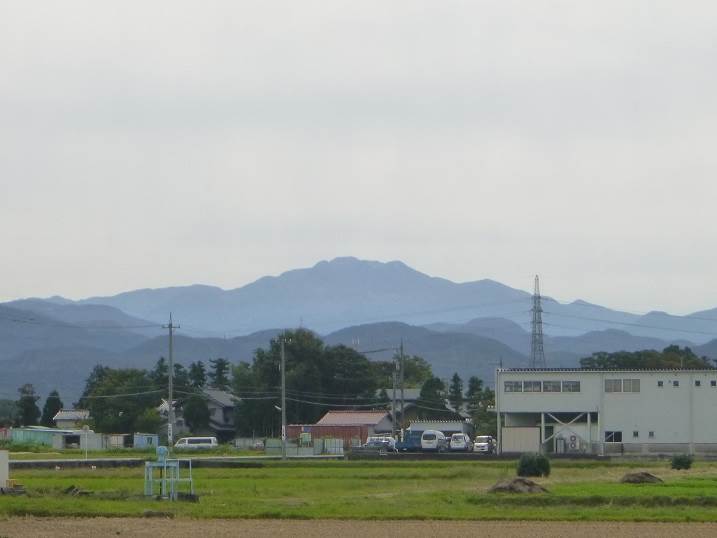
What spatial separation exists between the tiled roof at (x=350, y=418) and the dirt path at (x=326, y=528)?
6849cm

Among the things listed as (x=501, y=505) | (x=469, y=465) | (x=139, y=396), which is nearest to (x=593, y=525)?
(x=501, y=505)

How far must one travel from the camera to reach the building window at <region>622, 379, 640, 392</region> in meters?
69.8

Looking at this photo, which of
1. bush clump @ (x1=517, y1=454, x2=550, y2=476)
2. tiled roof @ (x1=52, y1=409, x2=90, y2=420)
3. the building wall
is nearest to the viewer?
bush clump @ (x1=517, y1=454, x2=550, y2=476)

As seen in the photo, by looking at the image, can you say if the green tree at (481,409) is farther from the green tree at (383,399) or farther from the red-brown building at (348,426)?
the red-brown building at (348,426)

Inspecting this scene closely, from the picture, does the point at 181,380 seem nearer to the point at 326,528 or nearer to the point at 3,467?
the point at 3,467

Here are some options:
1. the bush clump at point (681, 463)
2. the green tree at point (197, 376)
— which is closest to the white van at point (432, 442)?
the bush clump at point (681, 463)

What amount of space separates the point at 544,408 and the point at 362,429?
2733 cm

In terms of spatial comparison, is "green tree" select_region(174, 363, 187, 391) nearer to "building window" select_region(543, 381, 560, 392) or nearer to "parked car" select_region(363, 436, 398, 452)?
"parked car" select_region(363, 436, 398, 452)

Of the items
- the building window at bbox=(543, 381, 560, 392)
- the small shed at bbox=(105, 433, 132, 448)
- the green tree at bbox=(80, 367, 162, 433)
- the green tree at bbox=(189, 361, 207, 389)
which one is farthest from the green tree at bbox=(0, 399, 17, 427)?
the building window at bbox=(543, 381, 560, 392)

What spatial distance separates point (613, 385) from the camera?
70312 millimetres

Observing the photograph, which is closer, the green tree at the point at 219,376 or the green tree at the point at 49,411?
the green tree at the point at 49,411

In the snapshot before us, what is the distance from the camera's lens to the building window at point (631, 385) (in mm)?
69812

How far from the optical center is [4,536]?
24406 millimetres

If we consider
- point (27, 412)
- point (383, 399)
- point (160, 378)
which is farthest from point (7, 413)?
point (383, 399)
